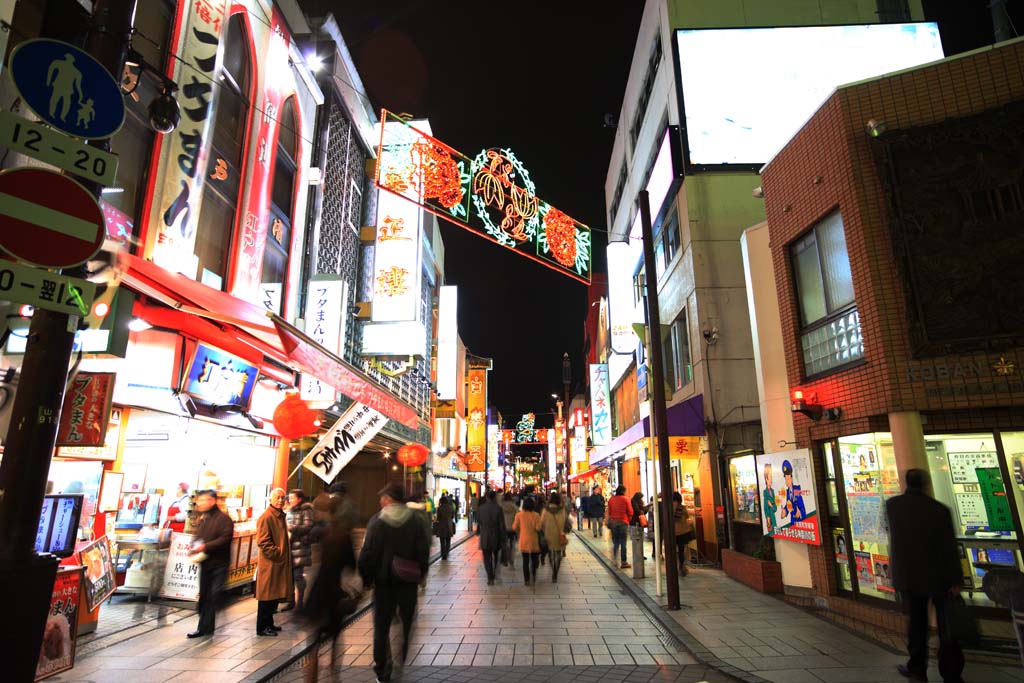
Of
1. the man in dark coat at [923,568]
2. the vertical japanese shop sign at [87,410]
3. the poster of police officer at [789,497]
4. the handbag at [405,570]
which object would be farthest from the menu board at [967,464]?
the vertical japanese shop sign at [87,410]

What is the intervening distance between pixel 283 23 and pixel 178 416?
33.6 ft

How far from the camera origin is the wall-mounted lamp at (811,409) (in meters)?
9.09

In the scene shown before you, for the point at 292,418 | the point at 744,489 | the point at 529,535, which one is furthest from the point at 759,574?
the point at 292,418

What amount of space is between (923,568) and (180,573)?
1032 centimetres

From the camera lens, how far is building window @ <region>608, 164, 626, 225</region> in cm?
2964

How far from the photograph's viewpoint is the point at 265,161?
43.4 ft

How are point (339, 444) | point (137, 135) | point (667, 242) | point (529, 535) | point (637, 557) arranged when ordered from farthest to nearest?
point (667, 242), point (637, 557), point (529, 535), point (339, 444), point (137, 135)

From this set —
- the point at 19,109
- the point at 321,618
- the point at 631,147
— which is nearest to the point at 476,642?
the point at 321,618

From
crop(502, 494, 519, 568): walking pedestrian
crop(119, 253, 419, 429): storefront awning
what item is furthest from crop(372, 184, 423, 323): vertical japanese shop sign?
crop(502, 494, 519, 568): walking pedestrian

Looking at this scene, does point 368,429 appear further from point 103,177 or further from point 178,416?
point 103,177

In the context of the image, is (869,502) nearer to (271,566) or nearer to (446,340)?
(271,566)

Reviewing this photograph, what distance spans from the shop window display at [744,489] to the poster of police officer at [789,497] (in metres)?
1.86

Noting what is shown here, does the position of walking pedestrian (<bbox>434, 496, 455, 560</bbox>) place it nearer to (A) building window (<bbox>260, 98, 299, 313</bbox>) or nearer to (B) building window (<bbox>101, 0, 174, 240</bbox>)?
(A) building window (<bbox>260, 98, 299, 313</bbox>)

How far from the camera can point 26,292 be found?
3449 mm
